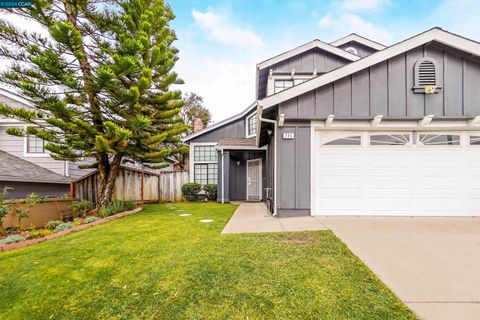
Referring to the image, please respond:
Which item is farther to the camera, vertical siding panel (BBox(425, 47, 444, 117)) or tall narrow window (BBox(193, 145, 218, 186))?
tall narrow window (BBox(193, 145, 218, 186))

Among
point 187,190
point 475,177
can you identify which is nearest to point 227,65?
point 187,190

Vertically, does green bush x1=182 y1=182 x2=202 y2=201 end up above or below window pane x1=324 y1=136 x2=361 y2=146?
below

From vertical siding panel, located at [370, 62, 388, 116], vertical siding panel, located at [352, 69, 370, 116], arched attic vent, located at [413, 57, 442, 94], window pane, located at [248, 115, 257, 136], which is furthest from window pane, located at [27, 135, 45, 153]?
arched attic vent, located at [413, 57, 442, 94]

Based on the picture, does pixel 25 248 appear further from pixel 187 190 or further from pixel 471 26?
pixel 471 26

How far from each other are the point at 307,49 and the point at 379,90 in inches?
198

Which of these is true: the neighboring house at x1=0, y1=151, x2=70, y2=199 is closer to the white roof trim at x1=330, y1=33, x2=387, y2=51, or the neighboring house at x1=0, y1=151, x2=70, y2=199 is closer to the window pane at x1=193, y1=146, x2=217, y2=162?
the window pane at x1=193, y1=146, x2=217, y2=162

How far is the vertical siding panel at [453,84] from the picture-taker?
577 cm

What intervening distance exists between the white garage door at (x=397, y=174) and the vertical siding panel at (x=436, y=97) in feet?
2.05

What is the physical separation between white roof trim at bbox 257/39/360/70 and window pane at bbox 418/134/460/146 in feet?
16.7

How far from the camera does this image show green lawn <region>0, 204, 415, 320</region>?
211cm

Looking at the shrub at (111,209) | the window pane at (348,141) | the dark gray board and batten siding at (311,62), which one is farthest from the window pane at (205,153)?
the window pane at (348,141)

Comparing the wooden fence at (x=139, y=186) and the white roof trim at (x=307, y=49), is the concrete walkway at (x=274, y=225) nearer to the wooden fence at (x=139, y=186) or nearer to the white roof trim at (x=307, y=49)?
the wooden fence at (x=139, y=186)

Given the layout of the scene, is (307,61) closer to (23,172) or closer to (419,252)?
(419,252)

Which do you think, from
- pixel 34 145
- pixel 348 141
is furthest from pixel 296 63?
pixel 34 145
